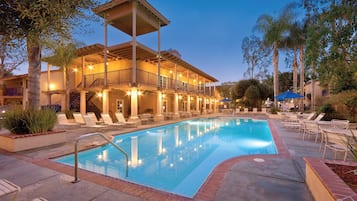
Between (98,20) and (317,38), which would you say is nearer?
(98,20)

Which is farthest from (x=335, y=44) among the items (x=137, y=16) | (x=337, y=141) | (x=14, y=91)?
(x=14, y=91)

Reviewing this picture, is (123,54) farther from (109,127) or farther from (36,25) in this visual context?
(36,25)

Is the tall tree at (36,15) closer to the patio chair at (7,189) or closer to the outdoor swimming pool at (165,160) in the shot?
the patio chair at (7,189)

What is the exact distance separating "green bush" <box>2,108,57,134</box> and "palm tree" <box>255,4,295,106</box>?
77.0 ft

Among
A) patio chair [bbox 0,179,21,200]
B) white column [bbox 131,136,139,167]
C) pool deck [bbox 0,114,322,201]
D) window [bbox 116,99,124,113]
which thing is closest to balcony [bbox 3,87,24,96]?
window [bbox 116,99,124,113]

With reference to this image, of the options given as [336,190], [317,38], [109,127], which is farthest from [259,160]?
[317,38]

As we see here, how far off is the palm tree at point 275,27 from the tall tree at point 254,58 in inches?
433

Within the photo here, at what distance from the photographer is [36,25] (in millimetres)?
3402

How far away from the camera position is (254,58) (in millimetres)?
32125

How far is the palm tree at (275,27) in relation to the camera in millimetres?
18922

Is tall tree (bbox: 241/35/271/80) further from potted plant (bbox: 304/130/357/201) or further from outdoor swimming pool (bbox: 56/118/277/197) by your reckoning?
potted plant (bbox: 304/130/357/201)

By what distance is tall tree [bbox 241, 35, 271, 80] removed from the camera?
31270 mm

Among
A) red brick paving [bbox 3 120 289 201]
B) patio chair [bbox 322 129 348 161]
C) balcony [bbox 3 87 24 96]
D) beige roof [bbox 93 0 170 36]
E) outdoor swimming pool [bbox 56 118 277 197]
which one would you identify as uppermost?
beige roof [bbox 93 0 170 36]

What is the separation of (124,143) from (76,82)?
13461mm
